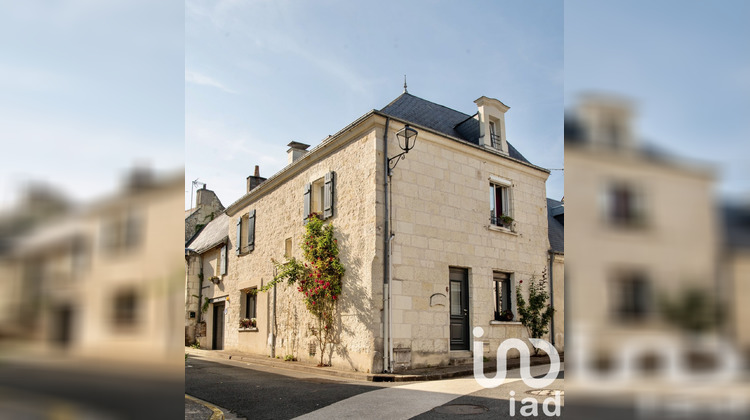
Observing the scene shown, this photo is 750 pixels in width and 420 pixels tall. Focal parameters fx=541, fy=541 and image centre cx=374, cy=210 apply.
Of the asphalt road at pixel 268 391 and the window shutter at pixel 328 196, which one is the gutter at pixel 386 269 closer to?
the asphalt road at pixel 268 391

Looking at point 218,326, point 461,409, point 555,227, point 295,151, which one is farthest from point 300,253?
point 461,409

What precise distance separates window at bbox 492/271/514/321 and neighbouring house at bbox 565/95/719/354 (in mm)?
12250

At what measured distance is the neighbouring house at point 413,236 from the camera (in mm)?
10641

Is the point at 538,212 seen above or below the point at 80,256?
above

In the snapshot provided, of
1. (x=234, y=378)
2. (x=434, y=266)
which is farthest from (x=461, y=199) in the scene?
(x=234, y=378)

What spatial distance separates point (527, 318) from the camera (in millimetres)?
12742

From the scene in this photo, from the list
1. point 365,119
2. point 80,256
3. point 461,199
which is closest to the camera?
point 80,256

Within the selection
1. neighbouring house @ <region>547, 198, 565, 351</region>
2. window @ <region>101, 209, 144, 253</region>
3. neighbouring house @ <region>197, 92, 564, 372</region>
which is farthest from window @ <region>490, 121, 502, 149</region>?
window @ <region>101, 209, 144, 253</region>

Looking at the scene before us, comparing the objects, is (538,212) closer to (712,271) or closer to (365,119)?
(365,119)

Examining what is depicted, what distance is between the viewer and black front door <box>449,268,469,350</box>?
11.4 m

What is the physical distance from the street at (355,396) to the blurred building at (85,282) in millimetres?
5171

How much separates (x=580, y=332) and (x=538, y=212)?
13977 millimetres

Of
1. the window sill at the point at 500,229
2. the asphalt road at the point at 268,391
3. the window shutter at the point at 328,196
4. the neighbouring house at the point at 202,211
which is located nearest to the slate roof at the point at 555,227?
the window sill at the point at 500,229

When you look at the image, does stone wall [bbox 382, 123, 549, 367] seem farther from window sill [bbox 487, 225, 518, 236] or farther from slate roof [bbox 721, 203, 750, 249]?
slate roof [bbox 721, 203, 750, 249]
